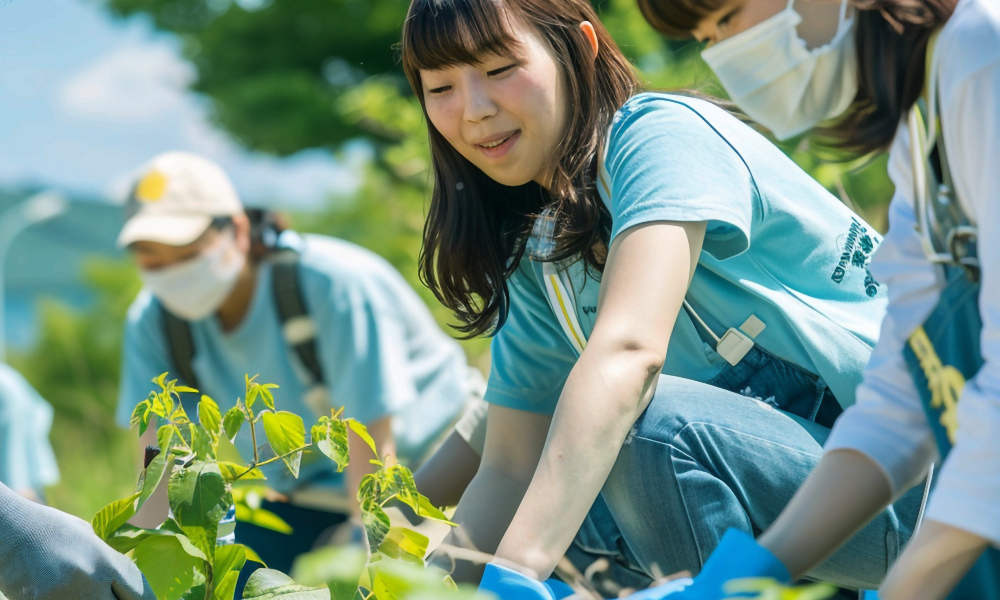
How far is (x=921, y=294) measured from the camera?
1.07 meters

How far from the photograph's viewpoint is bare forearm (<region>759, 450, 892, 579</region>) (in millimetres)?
1049

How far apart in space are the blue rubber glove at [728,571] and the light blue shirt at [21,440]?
3530mm

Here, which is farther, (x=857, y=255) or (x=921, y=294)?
(x=857, y=255)

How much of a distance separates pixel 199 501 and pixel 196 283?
207 cm

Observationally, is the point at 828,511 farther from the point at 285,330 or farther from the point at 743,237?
the point at 285,330

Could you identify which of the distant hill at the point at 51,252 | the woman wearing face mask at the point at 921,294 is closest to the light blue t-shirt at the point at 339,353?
the woman wearing face mask at the point at 921,294

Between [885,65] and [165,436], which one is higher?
→ [885,65]

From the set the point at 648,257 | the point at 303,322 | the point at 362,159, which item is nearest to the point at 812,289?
the point at 648,257

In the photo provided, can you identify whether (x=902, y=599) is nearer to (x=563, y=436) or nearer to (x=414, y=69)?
(x=563, y=436)

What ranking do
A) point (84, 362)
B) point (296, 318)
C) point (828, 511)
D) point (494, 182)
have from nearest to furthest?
point (828, 511) < point (494, 182) < point (296, 318) < point (84, 362)

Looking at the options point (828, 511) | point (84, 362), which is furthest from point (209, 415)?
point (84, 362)

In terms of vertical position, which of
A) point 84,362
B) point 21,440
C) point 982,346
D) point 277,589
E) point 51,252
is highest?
point 982,346

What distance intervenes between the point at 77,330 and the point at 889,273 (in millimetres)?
8369

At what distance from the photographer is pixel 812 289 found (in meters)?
1.49
